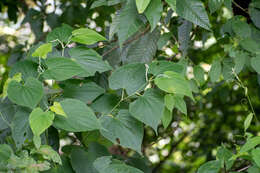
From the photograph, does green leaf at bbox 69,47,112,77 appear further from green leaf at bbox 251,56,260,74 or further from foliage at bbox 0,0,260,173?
green leaf at bbox 251,56,260,74

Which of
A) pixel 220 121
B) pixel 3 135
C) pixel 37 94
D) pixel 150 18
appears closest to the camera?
pixel 37 94

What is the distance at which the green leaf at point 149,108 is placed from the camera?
74 centimetres

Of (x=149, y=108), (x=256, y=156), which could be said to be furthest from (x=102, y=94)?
(x=256, y=156)

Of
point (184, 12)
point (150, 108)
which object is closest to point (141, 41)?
point (184, 12)

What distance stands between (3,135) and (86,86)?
1.03 feet

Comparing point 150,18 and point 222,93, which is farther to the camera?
point 222,93

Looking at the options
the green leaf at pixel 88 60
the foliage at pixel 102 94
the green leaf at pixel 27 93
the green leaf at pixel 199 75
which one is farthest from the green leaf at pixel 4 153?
the green leaf at pixel 199 75

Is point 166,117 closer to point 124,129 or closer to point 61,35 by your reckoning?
point 124,129

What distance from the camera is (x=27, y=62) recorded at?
2.63ft

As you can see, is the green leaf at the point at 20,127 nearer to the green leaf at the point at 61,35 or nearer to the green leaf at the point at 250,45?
the green leaf at the point at 61,35

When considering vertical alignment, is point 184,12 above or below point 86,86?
above

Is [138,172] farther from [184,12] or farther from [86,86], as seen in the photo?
[184,12]

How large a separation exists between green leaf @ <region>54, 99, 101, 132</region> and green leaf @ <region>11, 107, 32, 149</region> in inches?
2.8

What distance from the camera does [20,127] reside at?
2.46ft
